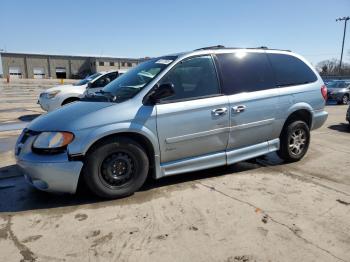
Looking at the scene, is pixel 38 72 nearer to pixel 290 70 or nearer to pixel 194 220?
pixel 290 70

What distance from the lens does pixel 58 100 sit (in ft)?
34.7

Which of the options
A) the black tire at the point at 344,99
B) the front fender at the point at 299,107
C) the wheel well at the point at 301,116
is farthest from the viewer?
the black tire at the point at 344,99

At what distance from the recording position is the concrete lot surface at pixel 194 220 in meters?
2.95

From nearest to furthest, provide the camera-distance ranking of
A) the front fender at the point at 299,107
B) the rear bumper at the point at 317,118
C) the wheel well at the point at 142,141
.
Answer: the wheel well at the point at 142,141 → the front fender at the point at 299,107 → the rear bumper at the point at 317,118

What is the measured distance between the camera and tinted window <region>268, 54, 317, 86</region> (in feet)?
17.7

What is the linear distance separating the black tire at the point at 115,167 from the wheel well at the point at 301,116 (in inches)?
107

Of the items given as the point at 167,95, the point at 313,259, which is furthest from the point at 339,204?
the point at 167,95

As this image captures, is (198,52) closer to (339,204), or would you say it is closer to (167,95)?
(167,95)

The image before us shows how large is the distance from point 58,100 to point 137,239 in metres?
8.39

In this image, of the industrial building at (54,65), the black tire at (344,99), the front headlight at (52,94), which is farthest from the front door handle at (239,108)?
the industrial building at (54,65)

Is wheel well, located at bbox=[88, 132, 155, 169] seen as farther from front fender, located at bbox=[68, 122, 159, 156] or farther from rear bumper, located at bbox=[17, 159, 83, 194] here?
rear bumper, located at bbox=[17, 159, 83, 194]

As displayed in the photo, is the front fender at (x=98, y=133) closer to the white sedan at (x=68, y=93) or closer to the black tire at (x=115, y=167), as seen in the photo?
the black tire at (x=115, y=167)

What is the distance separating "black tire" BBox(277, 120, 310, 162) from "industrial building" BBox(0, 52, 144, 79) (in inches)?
3048

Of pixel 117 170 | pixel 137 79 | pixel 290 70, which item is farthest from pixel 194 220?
pixel 290 70
